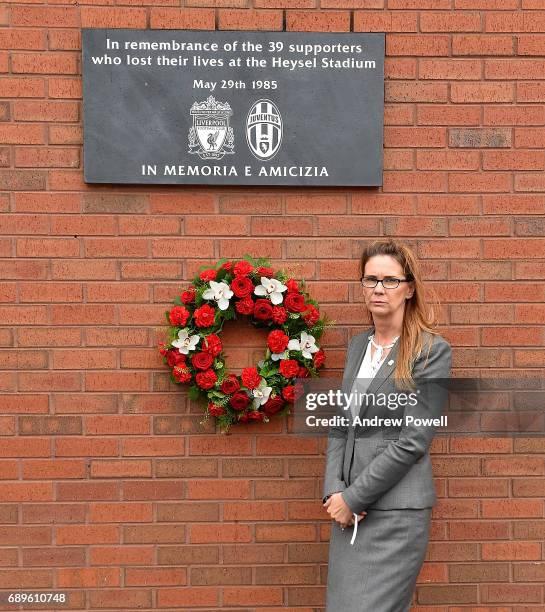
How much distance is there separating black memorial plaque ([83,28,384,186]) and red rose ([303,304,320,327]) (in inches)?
21.9

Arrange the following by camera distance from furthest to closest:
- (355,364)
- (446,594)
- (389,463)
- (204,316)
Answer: (446,594), (204,316), (355,364), (389,463)

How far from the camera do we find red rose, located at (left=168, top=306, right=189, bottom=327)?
3.12 meters

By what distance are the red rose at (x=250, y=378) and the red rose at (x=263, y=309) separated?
0.24 m

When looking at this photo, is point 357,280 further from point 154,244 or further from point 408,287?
point 154,244

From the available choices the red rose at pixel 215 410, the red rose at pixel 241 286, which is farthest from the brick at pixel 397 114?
the red rose at pixel 215 410

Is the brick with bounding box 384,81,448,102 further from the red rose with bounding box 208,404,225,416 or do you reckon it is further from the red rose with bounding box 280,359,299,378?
the red rose with bounding box 208,404,225,416

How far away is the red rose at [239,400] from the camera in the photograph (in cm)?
314

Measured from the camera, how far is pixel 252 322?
10.6 feet

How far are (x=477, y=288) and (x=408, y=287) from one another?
664 mm

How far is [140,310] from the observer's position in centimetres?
326

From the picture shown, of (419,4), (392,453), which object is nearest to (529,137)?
(419,4)

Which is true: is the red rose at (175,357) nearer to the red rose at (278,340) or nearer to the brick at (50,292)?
the red rose at (278,340)

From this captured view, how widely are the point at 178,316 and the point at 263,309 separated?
370 mm

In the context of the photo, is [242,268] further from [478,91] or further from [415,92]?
[478,91]
